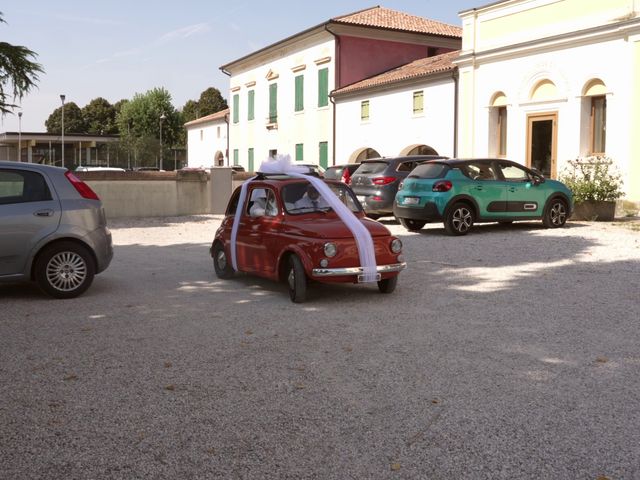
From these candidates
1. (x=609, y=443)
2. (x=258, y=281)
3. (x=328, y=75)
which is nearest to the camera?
(x=609, y=443)

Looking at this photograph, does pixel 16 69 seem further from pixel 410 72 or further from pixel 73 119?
pixel 73 119

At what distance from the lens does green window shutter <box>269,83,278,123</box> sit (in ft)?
142

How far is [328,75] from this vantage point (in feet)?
124

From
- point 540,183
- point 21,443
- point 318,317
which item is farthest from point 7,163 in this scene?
point 540,183

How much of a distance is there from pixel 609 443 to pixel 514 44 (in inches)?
890

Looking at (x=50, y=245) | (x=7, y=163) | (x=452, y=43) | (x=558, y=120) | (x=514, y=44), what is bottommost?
(x=50, y=245)

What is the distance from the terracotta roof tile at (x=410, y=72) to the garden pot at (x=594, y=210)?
10887 mm

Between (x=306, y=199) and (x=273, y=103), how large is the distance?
117 ft

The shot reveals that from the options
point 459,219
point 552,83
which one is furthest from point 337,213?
point 552,83

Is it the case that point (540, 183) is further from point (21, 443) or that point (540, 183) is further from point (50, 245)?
point (21, 443)

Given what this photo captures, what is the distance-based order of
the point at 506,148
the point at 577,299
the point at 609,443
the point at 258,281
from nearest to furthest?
the point at 609,443, the point at 577,299, the point at 258,281, the point at 506,148

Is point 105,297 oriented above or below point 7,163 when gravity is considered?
below

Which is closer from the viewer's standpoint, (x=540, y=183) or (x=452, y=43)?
(x=540, y=183)

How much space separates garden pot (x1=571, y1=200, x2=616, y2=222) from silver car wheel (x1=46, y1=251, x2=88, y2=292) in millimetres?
13561
